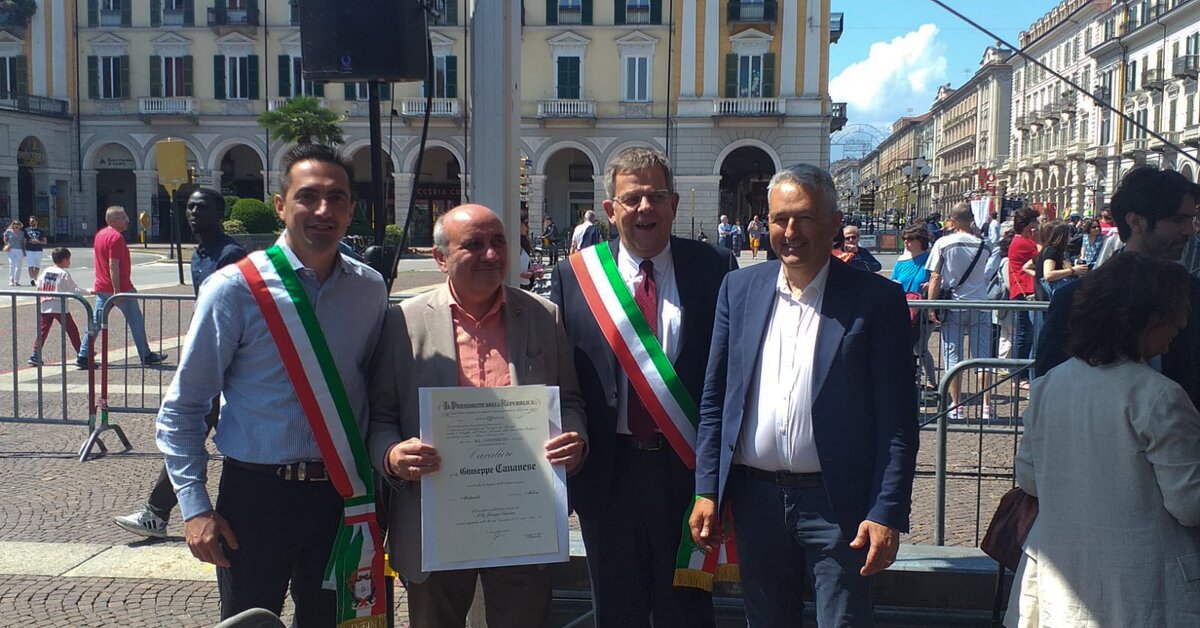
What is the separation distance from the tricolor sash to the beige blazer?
21 cm

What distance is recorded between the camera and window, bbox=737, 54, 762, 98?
41.4 meters

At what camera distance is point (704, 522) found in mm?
2799

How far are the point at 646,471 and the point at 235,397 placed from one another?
4.03 ft

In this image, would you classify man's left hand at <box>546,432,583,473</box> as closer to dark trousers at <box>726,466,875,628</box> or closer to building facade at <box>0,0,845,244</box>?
dark trousers at <box>726,466,875,628</box>

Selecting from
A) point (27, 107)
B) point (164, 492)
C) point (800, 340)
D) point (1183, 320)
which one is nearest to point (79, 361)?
point (164, 492)

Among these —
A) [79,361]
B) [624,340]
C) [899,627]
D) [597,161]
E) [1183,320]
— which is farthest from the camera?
[597,161]

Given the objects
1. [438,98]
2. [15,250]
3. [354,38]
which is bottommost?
[15,250]

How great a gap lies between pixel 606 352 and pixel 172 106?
151 ft

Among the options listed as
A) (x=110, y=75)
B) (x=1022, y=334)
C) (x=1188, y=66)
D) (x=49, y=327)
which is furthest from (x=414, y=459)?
(x=1188, y=66)

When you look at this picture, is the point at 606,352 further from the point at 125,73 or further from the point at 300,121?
the point at 125,73

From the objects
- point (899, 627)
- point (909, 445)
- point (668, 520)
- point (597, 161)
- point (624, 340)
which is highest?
point (597, 161)

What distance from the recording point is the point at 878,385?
264cm

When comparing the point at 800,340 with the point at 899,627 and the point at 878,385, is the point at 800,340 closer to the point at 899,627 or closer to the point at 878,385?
the point at 878,385

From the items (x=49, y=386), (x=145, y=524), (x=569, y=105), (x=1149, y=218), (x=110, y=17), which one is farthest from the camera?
(x=110, y=17)
